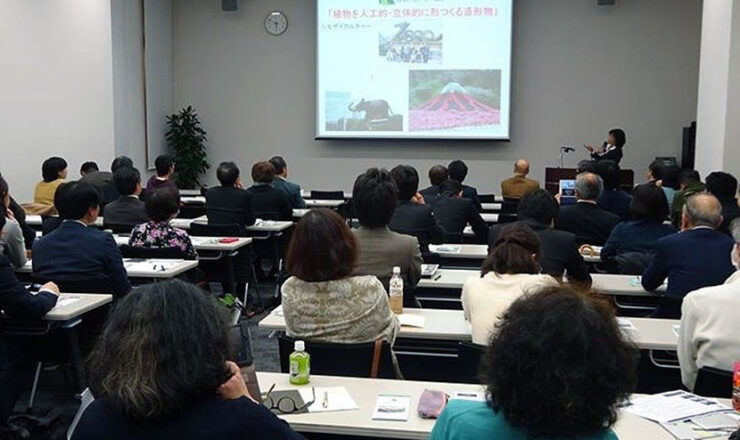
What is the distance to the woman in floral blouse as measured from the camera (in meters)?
5.44

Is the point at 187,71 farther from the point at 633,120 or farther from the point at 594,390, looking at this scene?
the point at 594,390

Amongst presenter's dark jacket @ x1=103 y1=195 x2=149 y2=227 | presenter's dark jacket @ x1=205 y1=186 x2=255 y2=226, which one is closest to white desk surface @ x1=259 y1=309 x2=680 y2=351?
presenter's dark jacket @ x1=103 y1=195 x2=149 y2=227

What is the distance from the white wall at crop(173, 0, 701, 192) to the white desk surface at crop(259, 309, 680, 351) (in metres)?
8.21

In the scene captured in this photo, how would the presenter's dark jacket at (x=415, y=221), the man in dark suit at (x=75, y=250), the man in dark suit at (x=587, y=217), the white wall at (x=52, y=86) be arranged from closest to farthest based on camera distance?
1. the man in dark suit at (x=75, y=250)
2. the presenter's dark jacket at (x=415, y=221)
3. the man in dark suit at (x=587, y=217)
4. the white wall at (x=52, y=86)

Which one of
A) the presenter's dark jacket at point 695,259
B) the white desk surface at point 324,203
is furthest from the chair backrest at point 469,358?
the white desk surface at point 324,203

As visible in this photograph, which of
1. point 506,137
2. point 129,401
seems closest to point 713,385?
point 129,401

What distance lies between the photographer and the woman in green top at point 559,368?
1.52m

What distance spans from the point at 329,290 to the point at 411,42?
9179mm

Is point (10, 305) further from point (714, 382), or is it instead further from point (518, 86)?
point (518, 86)

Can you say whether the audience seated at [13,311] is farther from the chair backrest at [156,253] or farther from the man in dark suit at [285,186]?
the man in dark suit at [285,186]

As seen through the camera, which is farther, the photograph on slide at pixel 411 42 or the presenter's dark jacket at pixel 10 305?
the photograph on slide at pixel 411 42

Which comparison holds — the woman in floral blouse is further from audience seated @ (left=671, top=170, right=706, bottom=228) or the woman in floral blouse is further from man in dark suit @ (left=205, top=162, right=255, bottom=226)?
audience seated @ (left=671, top=170, right=706, bottom=228)

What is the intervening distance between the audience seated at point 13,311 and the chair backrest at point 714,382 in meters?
3.03

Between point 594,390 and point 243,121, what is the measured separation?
1164 centimetres
